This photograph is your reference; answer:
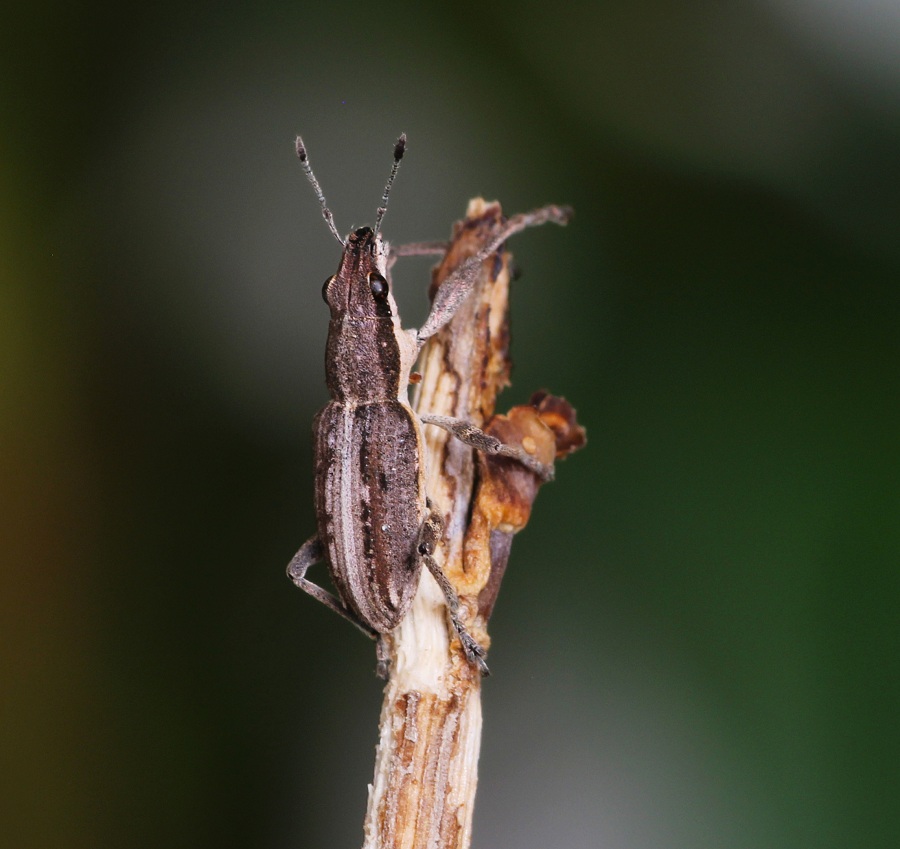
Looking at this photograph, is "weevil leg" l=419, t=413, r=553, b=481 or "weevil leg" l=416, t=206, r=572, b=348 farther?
"weevil leg" l=416, t=206, r=572, b=348

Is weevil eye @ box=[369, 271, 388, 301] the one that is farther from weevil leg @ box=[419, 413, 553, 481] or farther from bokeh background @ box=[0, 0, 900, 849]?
weevil leg @ box=[419, 413, 553, 481]

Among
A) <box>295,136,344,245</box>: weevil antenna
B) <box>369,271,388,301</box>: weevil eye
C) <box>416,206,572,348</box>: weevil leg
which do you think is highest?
<box>295,136,344,245</box>: weevil antenna

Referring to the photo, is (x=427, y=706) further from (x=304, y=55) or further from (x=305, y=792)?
(x=304, y=55)

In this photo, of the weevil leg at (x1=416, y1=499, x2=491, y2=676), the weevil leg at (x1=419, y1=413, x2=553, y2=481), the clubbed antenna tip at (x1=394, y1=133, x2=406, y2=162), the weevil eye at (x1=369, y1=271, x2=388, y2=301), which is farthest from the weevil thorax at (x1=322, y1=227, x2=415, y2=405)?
the weevil leg at (x1=416, y1=499, x2=491, y2=676)

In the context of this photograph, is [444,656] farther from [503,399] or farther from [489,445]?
[503,399]

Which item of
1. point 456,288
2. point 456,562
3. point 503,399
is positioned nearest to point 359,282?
point 456,288

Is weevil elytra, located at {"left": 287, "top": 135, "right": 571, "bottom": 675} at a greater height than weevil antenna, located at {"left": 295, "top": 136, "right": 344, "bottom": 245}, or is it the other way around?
weevil antenna, located at {"left": 295, "top": 136, "right": 344, "bottom": 245}

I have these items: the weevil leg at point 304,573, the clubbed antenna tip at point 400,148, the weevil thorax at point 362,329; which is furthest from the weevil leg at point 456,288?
the weevil leg at point 304,573

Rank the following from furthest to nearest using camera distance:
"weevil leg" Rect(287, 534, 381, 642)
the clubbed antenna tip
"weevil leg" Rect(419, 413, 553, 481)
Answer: the clubbed antenna tip, "weevil leg" Rect(287, 534, 381, 642), "weevil leg" Rect(419, 413, 553, 481)
